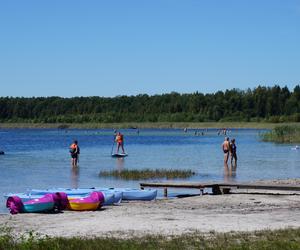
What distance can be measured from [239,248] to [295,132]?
58.0 metres

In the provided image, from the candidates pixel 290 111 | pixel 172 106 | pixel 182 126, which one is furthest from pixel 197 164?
pixel 172 106

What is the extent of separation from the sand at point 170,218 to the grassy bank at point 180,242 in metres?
0.89

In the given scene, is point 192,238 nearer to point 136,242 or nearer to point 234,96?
point 136,242

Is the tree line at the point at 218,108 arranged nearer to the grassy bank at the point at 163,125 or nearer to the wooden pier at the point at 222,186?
the grassy bank at the point at 163,125

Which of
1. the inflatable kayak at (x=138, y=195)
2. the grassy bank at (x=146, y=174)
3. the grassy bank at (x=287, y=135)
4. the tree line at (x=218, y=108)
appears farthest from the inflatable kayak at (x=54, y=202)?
the tree line at (x=218, y=108)

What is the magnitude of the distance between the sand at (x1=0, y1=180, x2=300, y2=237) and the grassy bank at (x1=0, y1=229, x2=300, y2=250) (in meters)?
0.89

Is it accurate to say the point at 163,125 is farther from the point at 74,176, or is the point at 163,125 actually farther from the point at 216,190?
the point at 216,190

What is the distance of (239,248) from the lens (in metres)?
11.2

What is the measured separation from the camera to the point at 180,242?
12.5 metres

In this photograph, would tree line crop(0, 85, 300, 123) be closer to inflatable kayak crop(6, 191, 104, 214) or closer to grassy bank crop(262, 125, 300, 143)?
grassy bank crop(262, 125, 300, 143)

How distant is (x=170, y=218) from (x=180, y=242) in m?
3.85

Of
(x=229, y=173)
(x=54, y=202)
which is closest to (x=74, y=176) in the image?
(x=229, y=173)

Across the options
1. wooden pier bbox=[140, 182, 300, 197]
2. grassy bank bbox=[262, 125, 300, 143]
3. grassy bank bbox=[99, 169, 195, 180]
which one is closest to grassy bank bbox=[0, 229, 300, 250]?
wooden pier bbox=[140, 182, 300, 197]

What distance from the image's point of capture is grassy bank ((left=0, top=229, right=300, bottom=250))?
11383 millimetres
